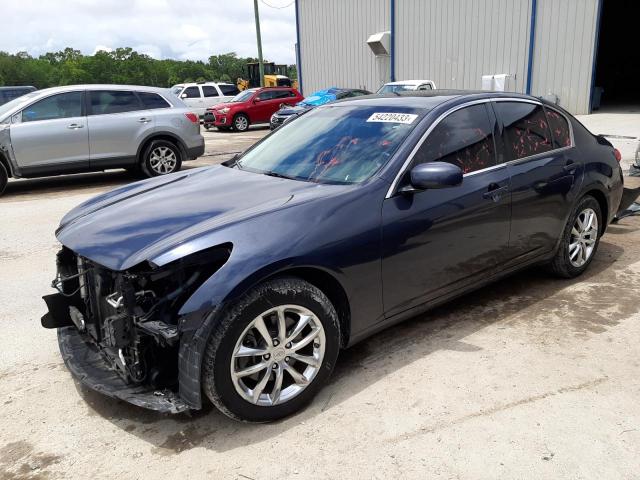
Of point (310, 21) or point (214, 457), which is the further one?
point (310, 21)

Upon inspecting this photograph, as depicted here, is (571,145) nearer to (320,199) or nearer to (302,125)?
(302,125)

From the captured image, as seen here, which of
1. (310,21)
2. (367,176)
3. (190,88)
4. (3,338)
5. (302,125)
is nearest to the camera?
(367,176)

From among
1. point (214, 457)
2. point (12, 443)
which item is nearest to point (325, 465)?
point (214, 457)

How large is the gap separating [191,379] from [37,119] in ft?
27.3

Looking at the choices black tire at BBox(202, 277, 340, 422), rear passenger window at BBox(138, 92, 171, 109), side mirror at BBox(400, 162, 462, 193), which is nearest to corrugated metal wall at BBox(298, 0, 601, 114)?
rear passenger window at BBox(138, 92, 171, 109)

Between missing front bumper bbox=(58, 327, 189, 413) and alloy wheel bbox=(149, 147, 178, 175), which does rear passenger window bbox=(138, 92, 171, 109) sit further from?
missing front bumper bbox=(58, 327, 189, 413)

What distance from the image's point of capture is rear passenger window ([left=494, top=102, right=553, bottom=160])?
13.5 feet

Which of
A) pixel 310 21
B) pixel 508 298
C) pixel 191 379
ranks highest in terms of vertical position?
pixel 310 21

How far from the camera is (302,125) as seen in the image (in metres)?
4.25

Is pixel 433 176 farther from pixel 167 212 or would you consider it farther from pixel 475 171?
pixel 167 212

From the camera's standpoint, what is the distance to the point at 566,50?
64.5ft

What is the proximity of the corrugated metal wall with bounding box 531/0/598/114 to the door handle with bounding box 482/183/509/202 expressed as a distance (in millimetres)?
18297

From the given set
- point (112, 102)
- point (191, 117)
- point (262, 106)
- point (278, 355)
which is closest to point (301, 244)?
point (278, 355)

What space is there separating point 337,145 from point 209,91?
24173 mm
